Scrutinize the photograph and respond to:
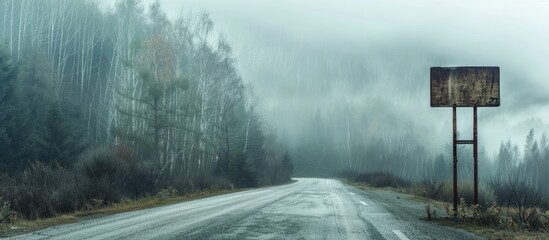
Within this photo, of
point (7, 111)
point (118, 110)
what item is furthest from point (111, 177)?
point (7, 111)

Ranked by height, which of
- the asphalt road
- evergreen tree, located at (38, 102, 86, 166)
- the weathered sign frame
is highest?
the weathered sign frame

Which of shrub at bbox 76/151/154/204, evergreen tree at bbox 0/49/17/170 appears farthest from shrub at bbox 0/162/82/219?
evergreen tree at bbox 0/49/17/170

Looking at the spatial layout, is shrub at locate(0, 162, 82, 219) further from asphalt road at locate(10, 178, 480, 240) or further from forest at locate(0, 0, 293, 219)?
asphalt road at locate(10, 178, 480, 240)

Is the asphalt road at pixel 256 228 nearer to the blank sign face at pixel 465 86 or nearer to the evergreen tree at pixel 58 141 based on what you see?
the blank sign face at pixel 465 86

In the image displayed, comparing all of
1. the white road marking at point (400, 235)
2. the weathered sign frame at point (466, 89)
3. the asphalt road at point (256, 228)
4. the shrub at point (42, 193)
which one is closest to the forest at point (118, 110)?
the shrub at point (42, 193)

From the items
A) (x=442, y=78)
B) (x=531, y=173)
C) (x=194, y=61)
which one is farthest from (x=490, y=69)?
(x=531, y=173)

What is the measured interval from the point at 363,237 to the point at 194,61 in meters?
31.6

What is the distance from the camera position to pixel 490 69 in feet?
39.0

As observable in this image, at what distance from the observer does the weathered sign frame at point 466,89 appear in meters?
11.9

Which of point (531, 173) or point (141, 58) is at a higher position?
point (141, 58)

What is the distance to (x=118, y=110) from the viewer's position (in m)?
30.3

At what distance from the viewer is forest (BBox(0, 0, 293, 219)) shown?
19.6 m

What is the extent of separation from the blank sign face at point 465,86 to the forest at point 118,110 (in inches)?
410

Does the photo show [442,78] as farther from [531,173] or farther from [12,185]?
[531,173]
